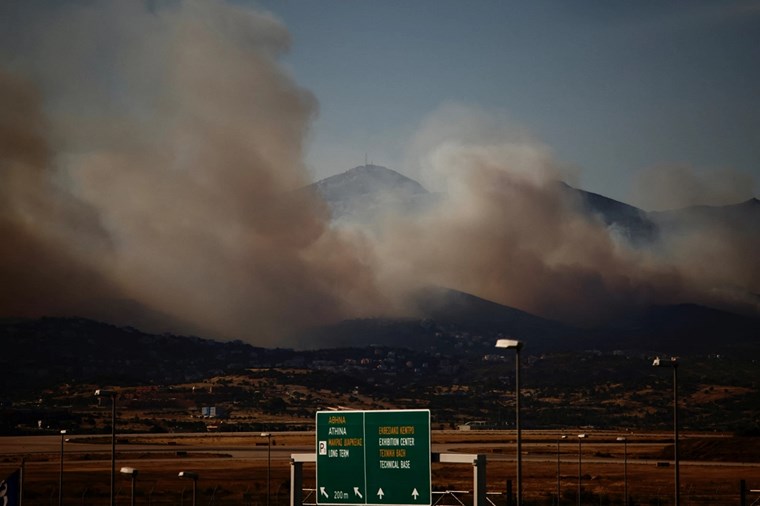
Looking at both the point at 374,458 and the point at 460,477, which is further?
the point at 460,477

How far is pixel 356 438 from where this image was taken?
5631cm

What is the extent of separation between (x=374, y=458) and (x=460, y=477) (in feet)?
276

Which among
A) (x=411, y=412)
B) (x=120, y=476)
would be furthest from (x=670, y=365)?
(x=120, y=476)

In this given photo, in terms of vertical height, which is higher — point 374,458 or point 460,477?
point 374,458

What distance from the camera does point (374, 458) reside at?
55.7m

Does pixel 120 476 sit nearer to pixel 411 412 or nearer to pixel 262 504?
pixel 262 504

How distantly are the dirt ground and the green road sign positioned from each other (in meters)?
34.4

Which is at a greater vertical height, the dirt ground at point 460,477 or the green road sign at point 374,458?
the green road sign at point 374,458

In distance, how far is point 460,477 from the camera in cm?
13788

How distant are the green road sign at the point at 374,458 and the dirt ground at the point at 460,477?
34.4 meters

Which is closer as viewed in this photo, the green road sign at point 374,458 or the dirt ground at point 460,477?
the green road sign at point 374,458

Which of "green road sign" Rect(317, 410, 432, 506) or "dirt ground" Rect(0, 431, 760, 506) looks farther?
"dirt ground" Rect(0, 431, 760, 506)

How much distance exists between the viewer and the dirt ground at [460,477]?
11294cm

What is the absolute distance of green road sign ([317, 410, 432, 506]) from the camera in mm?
54812
